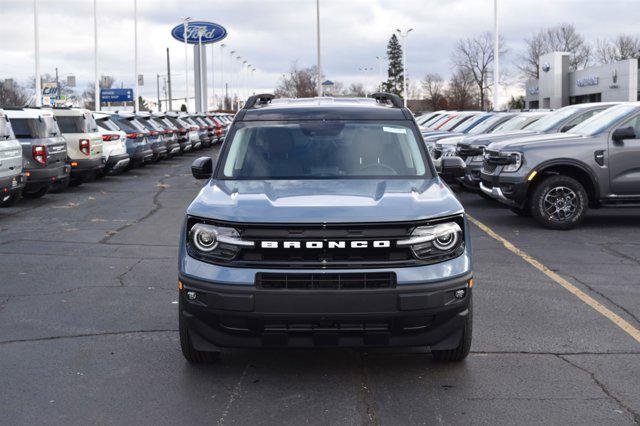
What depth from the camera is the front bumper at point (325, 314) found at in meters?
4.61

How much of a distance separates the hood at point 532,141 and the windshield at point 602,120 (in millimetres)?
261

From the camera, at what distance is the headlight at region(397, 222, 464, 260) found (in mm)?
4762

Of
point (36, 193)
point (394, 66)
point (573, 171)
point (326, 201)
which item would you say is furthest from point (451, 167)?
point (394, 66)

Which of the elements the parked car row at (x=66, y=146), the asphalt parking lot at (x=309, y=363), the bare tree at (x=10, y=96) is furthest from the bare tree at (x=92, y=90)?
the asphalt parking lot at (x=309, y=363)

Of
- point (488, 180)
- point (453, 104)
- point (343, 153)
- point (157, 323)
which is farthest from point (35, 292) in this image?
point (453, 104)

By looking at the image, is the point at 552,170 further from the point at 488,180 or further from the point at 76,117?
the point at 76,117

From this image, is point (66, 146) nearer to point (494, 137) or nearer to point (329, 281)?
point (494, 137)

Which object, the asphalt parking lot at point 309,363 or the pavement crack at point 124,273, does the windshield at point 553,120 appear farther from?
the pavement crack at point 124,273

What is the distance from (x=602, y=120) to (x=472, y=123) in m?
8.49

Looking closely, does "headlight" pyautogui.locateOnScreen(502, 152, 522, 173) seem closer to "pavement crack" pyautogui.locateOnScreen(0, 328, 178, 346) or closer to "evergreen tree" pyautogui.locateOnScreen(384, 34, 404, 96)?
"pavement crack" pyautogui.locateOnScreen(0, 328, 178, 346)

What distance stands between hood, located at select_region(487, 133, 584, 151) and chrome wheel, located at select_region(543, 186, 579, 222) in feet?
2.36

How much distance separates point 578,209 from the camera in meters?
11.8

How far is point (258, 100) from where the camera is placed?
7.11 m

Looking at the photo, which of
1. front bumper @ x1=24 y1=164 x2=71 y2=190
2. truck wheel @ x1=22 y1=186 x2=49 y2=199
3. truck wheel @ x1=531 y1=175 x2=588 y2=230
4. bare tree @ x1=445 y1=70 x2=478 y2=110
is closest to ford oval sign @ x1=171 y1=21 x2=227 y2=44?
bare tree @ x1=445 y1=70 x2=478 y2=110
